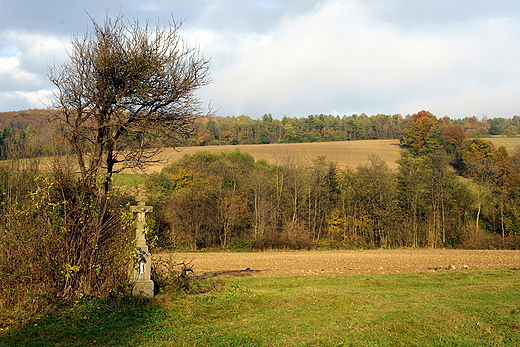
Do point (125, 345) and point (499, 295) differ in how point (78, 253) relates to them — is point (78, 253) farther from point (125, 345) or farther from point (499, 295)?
point (499, 295)

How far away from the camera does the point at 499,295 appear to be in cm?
1120

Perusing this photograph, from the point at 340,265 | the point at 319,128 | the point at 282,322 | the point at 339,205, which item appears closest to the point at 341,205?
the point at 339,205

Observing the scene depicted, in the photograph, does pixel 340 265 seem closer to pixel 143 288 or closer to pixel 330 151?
pixel 143 288

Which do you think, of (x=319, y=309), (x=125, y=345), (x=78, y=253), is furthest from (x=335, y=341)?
(x=78, y=253)

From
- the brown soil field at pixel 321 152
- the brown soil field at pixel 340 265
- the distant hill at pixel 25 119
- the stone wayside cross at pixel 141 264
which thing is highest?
the distant hill at pixel 25 119

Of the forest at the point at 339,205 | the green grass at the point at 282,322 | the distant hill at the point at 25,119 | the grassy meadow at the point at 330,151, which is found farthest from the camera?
the grassy meadow at the point at 330,151

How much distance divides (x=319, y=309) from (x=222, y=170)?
41543mm

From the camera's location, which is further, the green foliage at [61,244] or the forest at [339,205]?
the forest at [339,205]

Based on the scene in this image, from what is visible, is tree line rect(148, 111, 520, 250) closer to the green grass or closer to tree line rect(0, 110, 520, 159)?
tree line rect(0, 110, 520, 159)

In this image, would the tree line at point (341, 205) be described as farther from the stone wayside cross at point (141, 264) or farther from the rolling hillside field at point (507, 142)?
the stone wayside cross at point (141, 264)

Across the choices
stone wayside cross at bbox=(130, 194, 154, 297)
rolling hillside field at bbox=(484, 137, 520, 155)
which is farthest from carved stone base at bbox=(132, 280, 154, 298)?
rolling hillside field at bbox=(484, 137, 520, 155)

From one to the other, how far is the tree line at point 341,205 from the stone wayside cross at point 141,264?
1254 inches

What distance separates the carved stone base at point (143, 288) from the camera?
29.4 ft

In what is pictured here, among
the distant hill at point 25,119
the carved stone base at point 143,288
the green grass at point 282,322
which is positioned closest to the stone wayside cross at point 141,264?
the carved stone base at point 143,288
